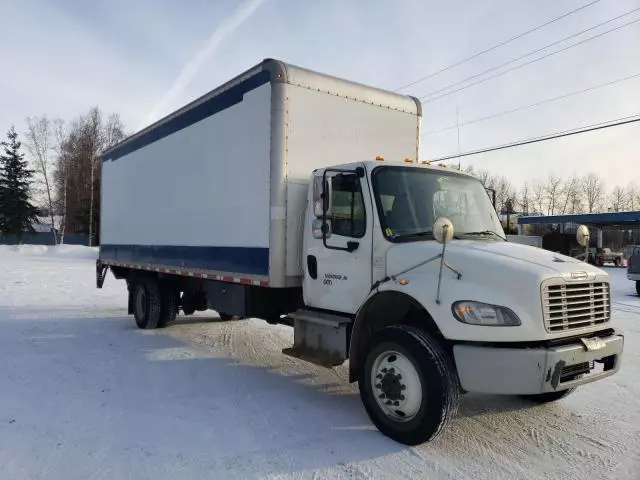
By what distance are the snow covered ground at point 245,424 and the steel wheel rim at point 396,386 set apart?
11.6 inches

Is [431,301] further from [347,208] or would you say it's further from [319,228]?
[319,228]

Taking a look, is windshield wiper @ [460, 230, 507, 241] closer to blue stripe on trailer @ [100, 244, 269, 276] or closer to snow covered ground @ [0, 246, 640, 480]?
snow covered ground @ [0, 246, 640, 480]

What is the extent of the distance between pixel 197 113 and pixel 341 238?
385 centimetres

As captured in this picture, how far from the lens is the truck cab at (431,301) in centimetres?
411

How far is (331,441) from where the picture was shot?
457cm

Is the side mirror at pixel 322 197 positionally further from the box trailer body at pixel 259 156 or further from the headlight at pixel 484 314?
the headlight at pixel 484 314

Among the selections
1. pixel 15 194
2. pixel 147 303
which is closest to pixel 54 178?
pixel 15 194

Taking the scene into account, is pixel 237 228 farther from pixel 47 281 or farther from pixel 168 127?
pixel 47 281

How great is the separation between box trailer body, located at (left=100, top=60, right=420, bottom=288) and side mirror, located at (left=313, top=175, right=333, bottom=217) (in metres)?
0.58

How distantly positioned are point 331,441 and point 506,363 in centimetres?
170

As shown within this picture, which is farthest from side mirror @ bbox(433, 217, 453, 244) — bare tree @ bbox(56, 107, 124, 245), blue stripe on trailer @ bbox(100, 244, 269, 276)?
bare tree @ bbox(56, 107, 124, 245)

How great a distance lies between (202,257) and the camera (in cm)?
773

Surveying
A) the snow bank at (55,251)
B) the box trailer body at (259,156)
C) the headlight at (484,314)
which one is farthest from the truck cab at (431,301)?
the snow bank at (55,251)

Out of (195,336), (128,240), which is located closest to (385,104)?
(195,336)
